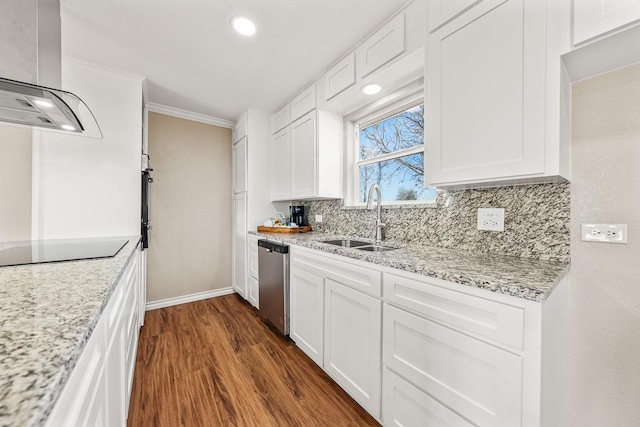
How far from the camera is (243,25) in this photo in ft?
5.73

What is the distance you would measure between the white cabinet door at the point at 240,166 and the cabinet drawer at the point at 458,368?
2.52m

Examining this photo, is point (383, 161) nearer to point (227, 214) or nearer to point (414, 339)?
point (414, 339)

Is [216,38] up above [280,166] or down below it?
above

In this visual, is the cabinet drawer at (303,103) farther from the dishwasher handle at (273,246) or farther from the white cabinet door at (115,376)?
the white cabinet door at (115,376)

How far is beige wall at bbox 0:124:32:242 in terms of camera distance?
6.16ft

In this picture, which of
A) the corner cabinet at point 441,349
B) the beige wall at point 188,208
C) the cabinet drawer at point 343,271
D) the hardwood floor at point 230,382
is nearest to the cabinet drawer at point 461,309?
the corner cabinet at point 441,349

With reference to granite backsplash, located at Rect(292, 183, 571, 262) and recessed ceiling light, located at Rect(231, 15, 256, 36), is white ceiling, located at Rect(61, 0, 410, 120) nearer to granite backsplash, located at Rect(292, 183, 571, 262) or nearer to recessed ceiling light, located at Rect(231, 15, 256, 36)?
recessed ceiling light, located at Rect(231, 15, 256, 36)

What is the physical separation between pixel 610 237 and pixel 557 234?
0.55 ft

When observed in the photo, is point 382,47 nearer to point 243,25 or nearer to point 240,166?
point 243,25

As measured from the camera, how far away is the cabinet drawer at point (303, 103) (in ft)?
8.11

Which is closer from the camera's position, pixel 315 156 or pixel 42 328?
pixel 42 328

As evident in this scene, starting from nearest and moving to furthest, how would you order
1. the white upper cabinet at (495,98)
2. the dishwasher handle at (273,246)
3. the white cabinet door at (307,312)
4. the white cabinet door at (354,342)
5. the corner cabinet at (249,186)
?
the white upper cabinet at (495,98) < the white cabinet door at (354,342) < the white cabinet door at (307,312) < the dishwasher handle at (273,246) < the corner cabinet at (249,186)

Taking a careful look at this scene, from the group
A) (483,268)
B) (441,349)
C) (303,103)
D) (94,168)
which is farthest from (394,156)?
A: (94,168)

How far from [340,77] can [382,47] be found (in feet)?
1.52
